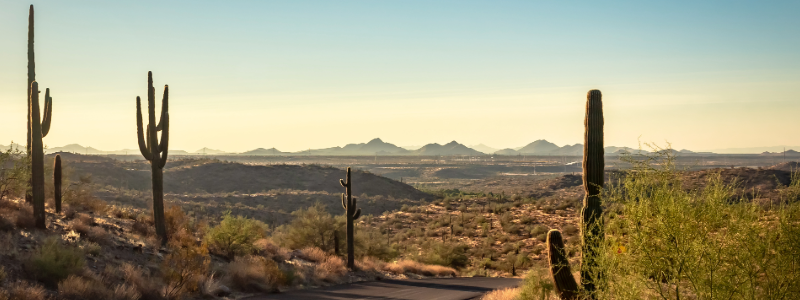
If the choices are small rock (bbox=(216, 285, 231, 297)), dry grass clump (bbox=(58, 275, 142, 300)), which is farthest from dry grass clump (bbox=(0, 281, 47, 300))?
small rock (bbox=(216, 285, 231, 297))

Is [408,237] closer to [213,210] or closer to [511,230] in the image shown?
[511,230]

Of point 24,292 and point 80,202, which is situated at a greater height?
point 80,202

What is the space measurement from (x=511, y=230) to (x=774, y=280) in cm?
3251

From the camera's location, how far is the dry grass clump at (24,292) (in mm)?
12336

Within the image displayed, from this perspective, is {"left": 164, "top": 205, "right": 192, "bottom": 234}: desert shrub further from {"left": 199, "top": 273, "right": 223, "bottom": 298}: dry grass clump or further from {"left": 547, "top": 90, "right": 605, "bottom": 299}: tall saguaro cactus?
{"left": 547, "top": 90, "right": 605, "bottom": 299}: tall saguaro cactus

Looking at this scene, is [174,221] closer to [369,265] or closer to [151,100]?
[151,100]

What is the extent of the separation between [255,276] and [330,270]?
4.50m

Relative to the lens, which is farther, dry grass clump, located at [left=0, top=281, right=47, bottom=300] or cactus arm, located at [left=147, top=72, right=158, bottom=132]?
cactus arm, located at [left=147, top=72, right=158, bottom=132]

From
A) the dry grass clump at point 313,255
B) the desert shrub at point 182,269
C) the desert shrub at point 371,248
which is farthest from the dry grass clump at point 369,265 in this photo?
the desert shrub at point 182,269

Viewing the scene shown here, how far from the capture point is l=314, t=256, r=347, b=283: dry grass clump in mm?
22000

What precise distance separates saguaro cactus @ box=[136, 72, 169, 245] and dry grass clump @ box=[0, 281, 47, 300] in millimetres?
7781

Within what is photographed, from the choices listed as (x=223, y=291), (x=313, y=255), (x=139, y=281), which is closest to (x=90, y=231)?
(x=139, y=281)

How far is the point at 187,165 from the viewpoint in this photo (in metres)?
84.6

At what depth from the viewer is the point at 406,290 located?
812 inches
